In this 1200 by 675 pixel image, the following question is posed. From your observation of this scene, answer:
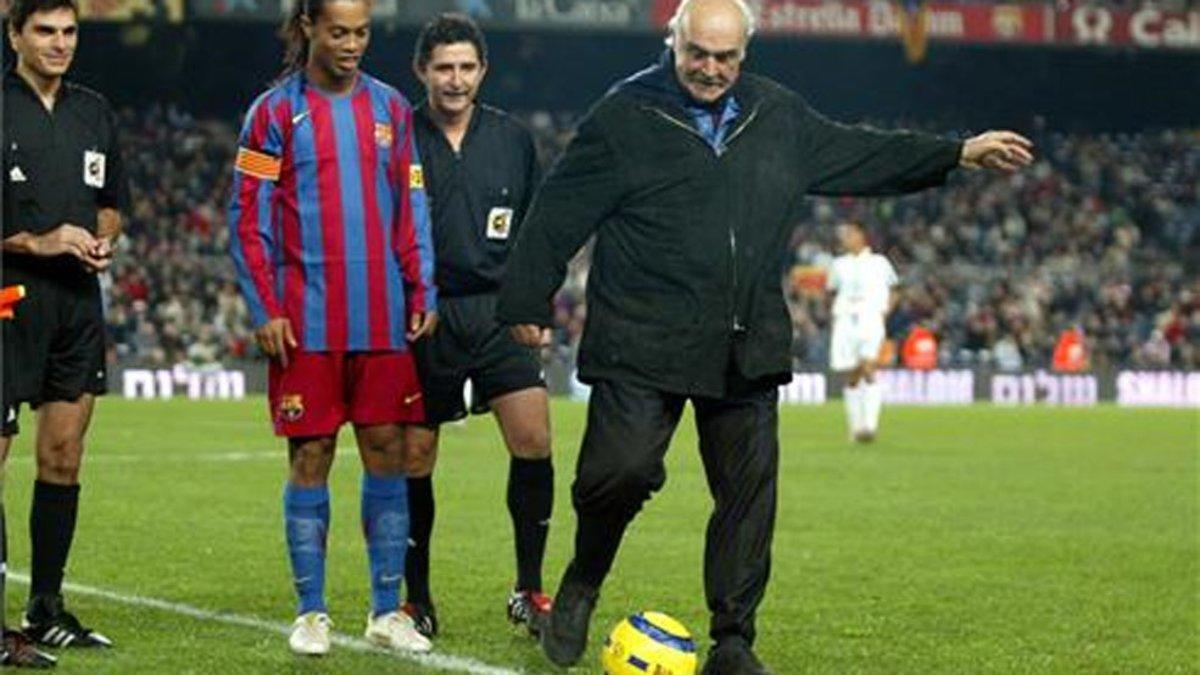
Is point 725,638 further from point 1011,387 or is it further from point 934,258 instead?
point 934,258

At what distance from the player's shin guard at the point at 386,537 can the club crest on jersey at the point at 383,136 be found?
3.59ft

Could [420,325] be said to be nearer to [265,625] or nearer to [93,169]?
[93,169]

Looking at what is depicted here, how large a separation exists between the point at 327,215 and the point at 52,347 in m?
1.00

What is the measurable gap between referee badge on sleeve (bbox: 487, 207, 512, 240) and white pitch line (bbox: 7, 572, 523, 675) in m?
1.51

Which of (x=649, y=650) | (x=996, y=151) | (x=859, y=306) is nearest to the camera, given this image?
(x=649, y=650)

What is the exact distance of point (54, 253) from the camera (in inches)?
327

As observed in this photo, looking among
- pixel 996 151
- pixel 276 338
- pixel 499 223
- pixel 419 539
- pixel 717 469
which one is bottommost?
pixel 419 539

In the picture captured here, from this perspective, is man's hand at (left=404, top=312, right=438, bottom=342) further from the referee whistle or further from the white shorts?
the white shorts

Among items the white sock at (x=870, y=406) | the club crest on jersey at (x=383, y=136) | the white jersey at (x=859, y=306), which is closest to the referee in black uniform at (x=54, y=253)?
the club crest on jersey at (x=383, y=136)

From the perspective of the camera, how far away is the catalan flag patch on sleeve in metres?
8.24

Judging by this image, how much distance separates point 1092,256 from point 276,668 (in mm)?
37551

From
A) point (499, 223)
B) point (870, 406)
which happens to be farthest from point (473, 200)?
point (870, 406)

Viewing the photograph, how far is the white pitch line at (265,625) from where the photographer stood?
8.21 meters

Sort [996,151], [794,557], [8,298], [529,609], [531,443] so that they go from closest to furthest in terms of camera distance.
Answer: [8,298], [996,151], [529,609], [531,443], [794,557]
